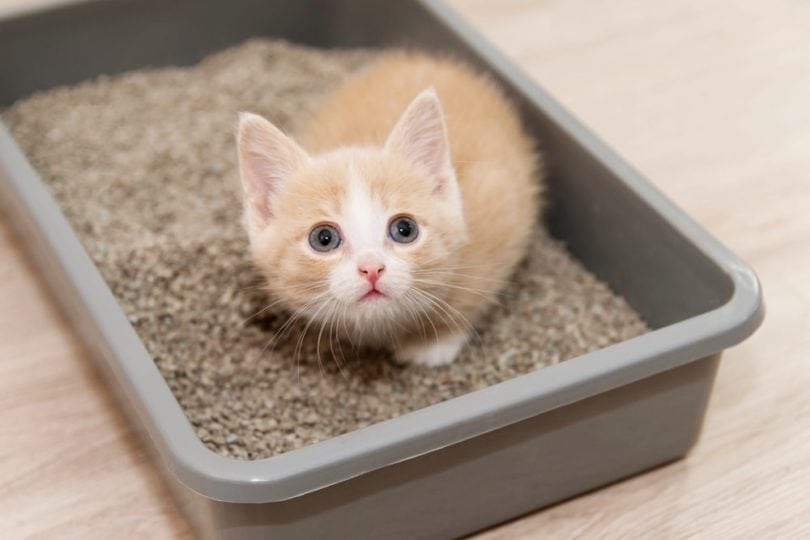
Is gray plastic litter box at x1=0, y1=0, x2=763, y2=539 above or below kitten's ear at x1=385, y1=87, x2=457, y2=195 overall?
below

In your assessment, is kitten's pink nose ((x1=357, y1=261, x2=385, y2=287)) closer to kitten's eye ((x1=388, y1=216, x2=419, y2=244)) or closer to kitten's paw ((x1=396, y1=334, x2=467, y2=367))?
kitten's eye ((x1=388, y1=216, x2=419, y2=244))

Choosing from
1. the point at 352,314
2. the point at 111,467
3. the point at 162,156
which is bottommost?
the point at 111,467

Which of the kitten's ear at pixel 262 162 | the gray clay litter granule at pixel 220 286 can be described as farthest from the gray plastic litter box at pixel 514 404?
the kitten's ear at pixel 262 162

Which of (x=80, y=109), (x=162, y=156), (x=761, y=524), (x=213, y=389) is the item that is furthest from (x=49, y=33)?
(x=761, y=524)

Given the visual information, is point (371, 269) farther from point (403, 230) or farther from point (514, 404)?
point (514, 404)

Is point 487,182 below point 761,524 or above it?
above

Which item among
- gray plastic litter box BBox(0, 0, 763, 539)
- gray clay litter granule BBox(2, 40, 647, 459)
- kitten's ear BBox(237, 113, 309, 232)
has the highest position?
kitten's ear BBox(237, 113, 309, 232)

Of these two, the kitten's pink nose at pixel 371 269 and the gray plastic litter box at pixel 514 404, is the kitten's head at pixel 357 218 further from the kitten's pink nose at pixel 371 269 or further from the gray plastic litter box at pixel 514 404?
the gray plastic litter box at pixel 514 404

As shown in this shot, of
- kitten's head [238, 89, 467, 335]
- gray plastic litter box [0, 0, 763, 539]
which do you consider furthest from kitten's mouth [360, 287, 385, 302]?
gray plastic litter box [0, 0, 763, 539]

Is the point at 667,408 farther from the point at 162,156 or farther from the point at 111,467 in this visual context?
the point at 162,156
